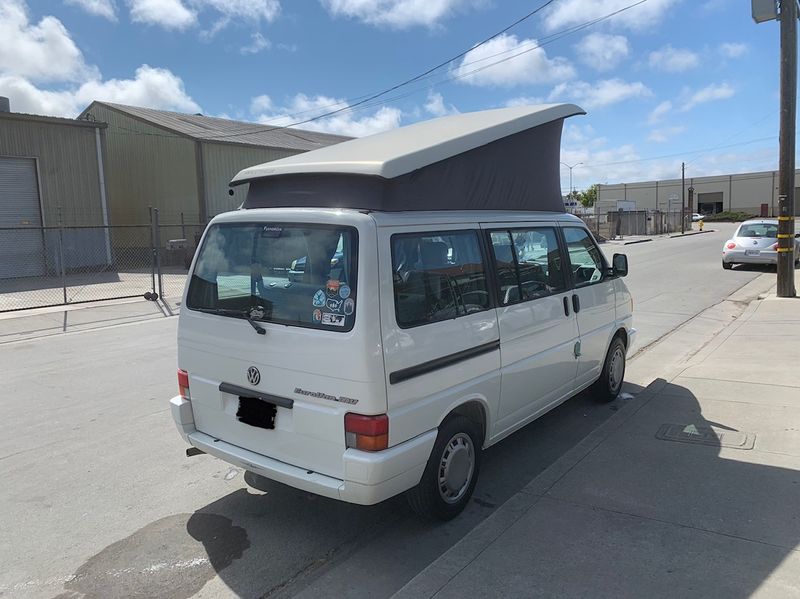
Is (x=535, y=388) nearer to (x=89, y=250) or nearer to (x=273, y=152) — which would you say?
(x=89, y=250)

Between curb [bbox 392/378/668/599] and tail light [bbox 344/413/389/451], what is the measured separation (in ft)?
2.18

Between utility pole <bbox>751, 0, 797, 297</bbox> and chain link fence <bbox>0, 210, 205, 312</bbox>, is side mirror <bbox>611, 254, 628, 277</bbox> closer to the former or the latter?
utility pole <bbox>751, 0, 797, 297</bbox>

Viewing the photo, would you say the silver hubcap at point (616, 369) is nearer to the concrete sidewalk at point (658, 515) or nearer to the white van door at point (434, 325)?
the concrete sidewalk at point (658, 515)

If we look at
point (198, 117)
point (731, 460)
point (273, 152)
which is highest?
point (198, 117)

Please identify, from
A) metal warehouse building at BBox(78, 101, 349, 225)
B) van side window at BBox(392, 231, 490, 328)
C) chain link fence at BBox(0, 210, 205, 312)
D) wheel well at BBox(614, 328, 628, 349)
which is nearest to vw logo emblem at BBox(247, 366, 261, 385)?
van side window at BBox(392, 231, 490, 328)

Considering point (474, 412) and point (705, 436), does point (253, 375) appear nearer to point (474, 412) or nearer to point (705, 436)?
point (474, 412)

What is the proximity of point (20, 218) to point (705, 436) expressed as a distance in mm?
22545

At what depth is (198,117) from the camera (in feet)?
114

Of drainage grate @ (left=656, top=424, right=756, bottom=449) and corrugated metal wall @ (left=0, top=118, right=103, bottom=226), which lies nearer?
drainage grate @ (left=656, top=424, right=756, bottom=449)

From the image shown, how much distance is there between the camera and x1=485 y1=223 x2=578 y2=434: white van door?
393cm

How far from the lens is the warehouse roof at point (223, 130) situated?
28.4m

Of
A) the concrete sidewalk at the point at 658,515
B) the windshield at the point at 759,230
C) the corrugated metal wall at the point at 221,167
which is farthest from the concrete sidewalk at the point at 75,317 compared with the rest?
the windshield at the point at 759,230

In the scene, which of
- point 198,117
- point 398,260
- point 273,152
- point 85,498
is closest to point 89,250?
point 273,152

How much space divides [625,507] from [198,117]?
3566 cm
